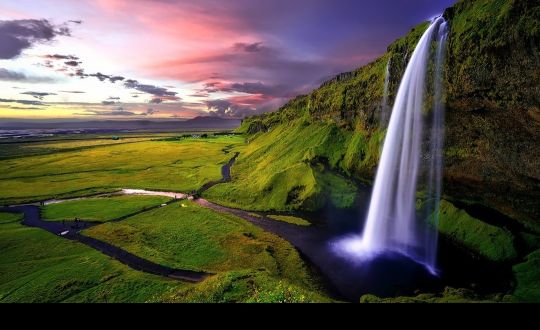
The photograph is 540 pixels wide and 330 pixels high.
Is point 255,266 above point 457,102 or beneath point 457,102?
beneath

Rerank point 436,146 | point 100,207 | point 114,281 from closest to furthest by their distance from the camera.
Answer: point 114,281
point 436,146
point 100,207

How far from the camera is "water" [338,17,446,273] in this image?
42.4 m

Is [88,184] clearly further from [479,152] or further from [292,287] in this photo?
[479,152]

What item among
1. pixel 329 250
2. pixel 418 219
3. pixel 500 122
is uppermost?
pixel 500 122

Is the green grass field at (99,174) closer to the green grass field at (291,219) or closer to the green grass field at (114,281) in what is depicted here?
the green grass field at (291,219)

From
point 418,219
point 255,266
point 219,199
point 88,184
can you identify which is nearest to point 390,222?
point 418,219

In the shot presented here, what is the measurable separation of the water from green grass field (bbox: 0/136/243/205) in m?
43.0

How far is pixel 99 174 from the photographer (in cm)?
9788

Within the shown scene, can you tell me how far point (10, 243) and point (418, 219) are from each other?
5352 centimetres

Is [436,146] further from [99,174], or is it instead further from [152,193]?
[99,174]

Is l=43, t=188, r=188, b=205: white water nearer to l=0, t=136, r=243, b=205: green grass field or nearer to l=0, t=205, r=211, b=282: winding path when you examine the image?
l=0, t=136, r=243, b=205: green grass field

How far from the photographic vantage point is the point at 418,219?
1784 inches

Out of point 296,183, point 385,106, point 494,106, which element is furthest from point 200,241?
point 385,106

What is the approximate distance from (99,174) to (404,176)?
3311 inches
